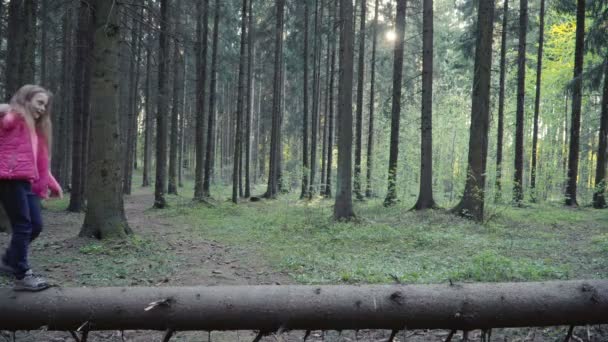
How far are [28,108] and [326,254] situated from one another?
6035mm

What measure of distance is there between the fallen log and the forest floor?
1.34 ft

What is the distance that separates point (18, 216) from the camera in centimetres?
394

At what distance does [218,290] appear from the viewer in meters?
3.74

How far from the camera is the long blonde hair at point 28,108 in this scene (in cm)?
402

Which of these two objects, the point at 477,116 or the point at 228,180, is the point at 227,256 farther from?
the point at 228,180

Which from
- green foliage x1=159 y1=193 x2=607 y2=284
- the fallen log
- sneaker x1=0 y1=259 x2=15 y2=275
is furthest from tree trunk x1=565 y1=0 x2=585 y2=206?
sneaker x1=0 y1=259 x2=15 y2=275

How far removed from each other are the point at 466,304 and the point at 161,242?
25.2ft

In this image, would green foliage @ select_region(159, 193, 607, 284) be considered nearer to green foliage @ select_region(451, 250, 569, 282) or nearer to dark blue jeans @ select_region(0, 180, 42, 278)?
green foliage @ select_region(451, 250, 569, 282)

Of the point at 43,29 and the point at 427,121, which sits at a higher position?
the point at 43,29

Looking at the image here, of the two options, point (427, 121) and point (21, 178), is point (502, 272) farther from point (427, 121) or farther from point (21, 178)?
point (427, 121)

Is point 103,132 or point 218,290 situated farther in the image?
point 103,132

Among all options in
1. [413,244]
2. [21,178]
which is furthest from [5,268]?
[413,244]

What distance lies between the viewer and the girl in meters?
3.88

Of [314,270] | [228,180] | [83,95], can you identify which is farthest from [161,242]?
[228,180]
